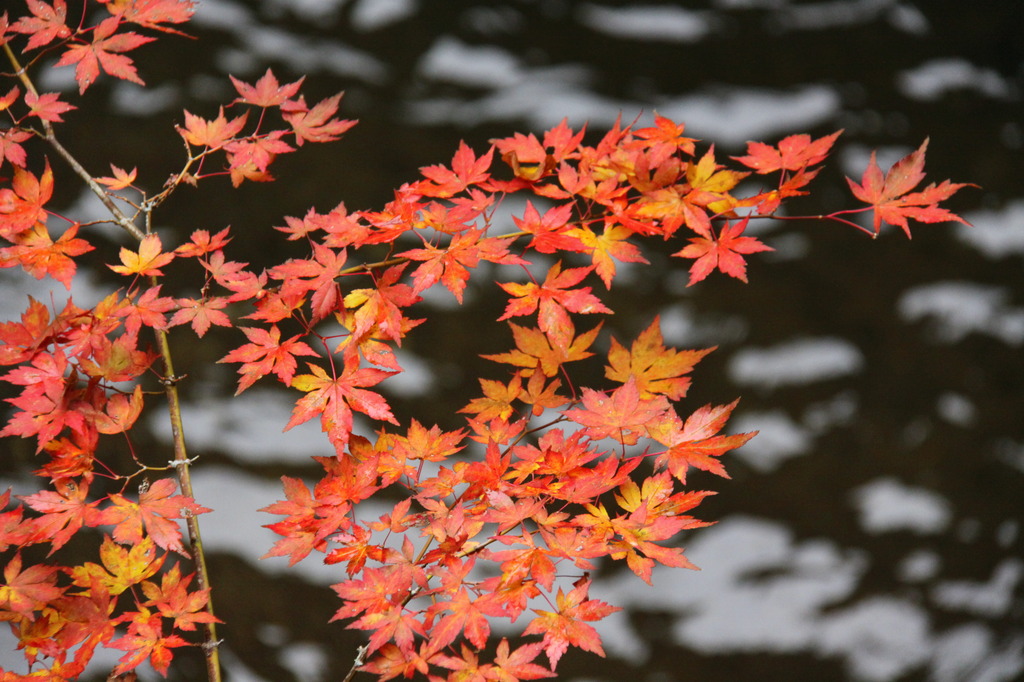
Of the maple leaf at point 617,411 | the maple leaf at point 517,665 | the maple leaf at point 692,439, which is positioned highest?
the maple leaf at point 617,411

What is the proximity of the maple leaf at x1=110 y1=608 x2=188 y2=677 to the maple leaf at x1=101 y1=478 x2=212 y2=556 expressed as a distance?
7.4 inches

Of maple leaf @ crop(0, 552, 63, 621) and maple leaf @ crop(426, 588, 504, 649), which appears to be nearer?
maple leaf @ crop(426, 588, 504, 649)

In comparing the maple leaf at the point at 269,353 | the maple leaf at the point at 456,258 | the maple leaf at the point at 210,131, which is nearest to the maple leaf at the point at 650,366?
the maple leaf at the point at 456,258

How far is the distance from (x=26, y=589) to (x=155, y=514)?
0.89 feet

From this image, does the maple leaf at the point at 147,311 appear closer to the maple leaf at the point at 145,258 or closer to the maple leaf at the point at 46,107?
the maple leaf at the point at 145,258

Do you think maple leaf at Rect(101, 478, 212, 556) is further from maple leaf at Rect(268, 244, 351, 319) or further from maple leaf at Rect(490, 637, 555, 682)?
maple leaf at Rect(490, 637, 555, 682)

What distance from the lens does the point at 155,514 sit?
1005 millimetres

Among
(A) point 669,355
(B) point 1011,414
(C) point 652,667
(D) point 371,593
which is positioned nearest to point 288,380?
(D) point 371,593

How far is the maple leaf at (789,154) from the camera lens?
99cm

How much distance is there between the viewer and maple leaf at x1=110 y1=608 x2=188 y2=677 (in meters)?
1.07

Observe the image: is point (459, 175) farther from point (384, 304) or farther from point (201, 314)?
point (201, 314)

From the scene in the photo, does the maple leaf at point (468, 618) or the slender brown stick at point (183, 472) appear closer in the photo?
the maple leaf at point (468, 618)

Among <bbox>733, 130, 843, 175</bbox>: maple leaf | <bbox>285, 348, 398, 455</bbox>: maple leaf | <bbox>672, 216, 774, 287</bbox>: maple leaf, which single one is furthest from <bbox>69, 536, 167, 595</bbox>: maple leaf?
<bbox>733, 130, 843, 175</bbox>: maple leaf

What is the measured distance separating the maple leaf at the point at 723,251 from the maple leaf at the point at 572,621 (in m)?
0.49
